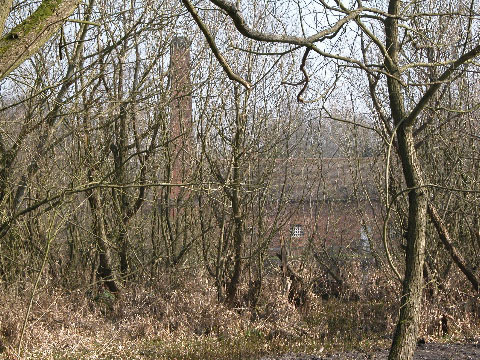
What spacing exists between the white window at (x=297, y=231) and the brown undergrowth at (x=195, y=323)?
43.8 inches

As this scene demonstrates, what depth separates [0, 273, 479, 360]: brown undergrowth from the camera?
6.93 meters

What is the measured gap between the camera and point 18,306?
23.5 feet

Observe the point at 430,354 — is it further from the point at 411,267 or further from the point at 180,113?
the point at 180,113

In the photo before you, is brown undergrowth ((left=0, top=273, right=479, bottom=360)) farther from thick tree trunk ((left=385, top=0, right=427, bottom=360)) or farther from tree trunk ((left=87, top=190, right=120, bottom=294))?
thick tree trunk ((left=385, top=0, right=427, bottom=360))

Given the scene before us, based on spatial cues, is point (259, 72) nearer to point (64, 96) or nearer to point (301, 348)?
point (64, 96)

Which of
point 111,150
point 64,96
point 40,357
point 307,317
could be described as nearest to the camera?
point 40,357

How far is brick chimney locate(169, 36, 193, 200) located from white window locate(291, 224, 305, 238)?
2.14 metres

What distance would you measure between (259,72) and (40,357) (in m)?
5.16

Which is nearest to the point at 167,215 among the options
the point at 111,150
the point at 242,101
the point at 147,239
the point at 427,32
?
the point at 147,239

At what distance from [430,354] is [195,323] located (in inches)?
126

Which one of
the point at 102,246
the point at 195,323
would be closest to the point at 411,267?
the point at 195,323

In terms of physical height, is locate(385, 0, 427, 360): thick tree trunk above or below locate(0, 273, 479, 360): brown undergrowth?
above

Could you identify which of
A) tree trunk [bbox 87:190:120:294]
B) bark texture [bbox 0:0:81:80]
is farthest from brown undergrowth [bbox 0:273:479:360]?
bark texture [bbox 0:0:81:80]

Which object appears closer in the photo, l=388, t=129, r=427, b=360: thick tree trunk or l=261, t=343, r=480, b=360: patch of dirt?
l=388, t=129, r=427, b=360: thick tree trunk
